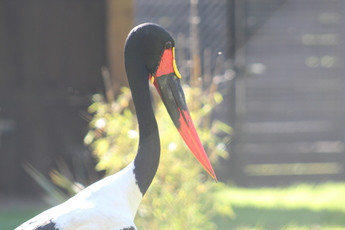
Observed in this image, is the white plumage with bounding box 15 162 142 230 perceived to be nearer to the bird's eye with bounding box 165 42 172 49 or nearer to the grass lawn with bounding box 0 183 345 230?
the bird's eye with bounding box 165 42 172 49

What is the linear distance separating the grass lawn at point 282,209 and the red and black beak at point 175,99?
48.6 inches

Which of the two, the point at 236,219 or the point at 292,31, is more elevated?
the point at 292,31

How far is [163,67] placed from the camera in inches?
111

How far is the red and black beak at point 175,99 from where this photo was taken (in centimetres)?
283

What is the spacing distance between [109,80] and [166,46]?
2.65 meters

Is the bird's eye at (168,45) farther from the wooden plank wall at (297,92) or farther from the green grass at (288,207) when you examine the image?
the wooden plank wall at (297,92)

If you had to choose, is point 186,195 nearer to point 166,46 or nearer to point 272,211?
point 166,46

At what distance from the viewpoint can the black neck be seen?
269 centimetres

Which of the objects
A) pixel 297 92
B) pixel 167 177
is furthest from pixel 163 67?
pixel 297 92

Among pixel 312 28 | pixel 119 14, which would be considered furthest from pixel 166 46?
pixel 312 28

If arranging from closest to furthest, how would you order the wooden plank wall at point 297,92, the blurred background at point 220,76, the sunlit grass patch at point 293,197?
the sunlit grass patch at point 293,197 → the blurred background at point 220,76 → the wooden plank wall at point 297,92

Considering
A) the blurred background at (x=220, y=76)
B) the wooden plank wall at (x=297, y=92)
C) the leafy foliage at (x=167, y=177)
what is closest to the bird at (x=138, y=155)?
the leafy foliage at (x=167, y=177)

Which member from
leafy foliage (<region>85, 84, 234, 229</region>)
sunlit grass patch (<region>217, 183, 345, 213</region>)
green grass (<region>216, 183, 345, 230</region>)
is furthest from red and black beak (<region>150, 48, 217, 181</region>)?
sunlit grass patch (<region>217, 183, 345, 213</region>)

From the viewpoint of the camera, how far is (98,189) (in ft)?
8.49
